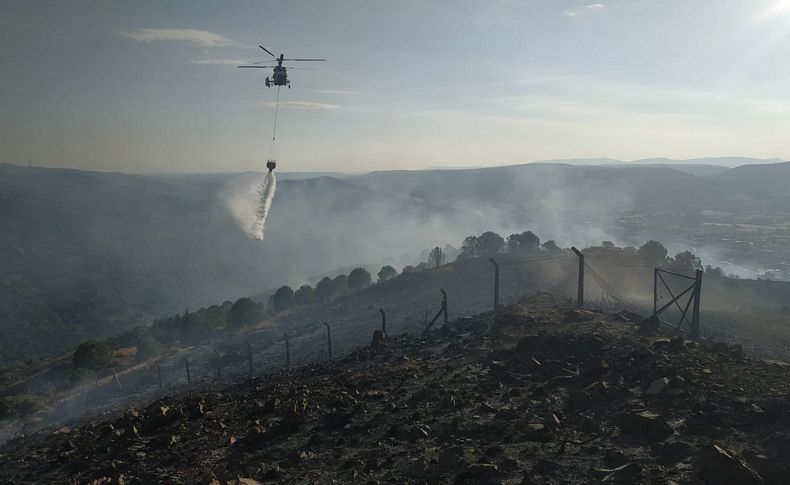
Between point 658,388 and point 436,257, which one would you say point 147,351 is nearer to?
point 436,257

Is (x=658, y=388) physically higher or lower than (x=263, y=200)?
lower

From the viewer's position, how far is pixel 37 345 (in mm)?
111750

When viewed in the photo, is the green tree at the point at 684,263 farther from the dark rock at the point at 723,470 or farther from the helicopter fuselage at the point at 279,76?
the dark rock at the point at 723,470

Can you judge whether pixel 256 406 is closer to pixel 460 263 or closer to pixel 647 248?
pixel 460 263

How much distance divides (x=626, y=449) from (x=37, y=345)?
13447cm

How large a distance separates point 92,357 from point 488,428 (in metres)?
61.5

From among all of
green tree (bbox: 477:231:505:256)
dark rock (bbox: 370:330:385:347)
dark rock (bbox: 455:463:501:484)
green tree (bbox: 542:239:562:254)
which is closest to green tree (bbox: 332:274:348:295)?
green tree (bbox: 477:231:505:256)

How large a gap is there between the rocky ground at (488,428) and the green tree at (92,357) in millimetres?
49822

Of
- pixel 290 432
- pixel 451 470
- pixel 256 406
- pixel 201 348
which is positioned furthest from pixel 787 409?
pixel 201 348

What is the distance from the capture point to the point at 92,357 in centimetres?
5859

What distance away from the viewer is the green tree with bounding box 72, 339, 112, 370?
58531 mm

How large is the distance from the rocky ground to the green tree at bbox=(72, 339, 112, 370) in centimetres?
4982

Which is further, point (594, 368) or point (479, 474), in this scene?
point (594, 368)

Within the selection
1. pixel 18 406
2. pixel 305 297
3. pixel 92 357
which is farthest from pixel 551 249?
pixel 18 406
